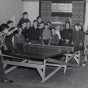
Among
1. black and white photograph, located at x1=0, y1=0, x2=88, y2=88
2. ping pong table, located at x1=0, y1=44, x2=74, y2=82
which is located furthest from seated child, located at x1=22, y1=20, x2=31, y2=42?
ping pong table, located at x1=0, y1=44, x2=74, y2=82

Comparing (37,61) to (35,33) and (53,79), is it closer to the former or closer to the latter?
(53,79)

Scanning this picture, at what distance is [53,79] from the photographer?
3439 millimetres

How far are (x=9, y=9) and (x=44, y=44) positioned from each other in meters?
1.37

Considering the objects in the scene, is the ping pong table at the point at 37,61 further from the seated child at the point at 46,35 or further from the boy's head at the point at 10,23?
the boy's head at the point at 10,23

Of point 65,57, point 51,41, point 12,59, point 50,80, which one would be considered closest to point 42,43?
point 51,41

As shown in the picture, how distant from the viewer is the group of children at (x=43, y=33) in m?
4.57

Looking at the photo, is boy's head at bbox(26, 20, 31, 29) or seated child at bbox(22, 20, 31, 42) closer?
seated child at bbox(22, 20, 31, 42)

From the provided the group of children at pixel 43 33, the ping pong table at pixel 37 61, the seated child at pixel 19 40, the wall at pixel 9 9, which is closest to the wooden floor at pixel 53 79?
the ping pong table at pixel 37 61

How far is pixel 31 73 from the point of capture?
12.3 ft

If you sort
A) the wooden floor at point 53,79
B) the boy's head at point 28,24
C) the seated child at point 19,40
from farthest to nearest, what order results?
the boy's head at point 28,24 < the seated child at point 19,40 < the wooden floor at point 53,79

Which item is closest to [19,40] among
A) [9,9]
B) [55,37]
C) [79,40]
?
[55,37]

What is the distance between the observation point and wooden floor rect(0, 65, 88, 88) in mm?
3129

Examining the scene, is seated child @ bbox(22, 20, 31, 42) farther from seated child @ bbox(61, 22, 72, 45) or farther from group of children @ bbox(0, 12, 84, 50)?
seated child @ bbox(61, 22, 72, 45)

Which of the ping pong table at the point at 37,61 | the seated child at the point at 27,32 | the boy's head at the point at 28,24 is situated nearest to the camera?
the ping pong table at the point at 37,61
